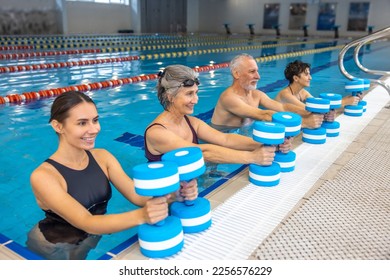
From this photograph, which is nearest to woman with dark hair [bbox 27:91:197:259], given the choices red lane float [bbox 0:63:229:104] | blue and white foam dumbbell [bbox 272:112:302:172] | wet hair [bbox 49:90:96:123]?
wet hair [bbox 49:90:96:123]

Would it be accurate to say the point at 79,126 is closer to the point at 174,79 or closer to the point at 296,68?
the point at 174,79

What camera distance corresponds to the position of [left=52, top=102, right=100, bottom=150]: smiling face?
1.92 meters

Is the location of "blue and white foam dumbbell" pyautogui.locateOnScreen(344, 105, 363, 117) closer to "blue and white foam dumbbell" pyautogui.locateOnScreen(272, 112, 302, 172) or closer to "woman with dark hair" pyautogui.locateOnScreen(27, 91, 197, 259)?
"blue and white foam dumbbell" pyautogui.locateOnScreen(272, 112, 302, 172)

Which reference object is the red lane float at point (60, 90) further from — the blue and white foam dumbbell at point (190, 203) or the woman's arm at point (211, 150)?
the blue and white foam dumbbell at point (190, 203)

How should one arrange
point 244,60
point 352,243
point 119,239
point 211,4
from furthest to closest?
point 211,4, point 244,60, point 119,239, point 352,243

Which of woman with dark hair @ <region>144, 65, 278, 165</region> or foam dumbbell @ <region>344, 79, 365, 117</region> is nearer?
woman with dark hair @ <region>144, 65, 278, 165</region>

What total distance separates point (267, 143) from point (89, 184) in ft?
3.84

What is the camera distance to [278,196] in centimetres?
245

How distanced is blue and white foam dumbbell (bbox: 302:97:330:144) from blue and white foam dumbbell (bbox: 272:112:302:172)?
68cm

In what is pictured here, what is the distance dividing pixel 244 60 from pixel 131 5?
2260cm

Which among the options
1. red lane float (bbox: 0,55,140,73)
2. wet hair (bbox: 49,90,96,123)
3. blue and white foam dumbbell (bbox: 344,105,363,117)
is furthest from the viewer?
red lane float (bbox: 0,55,140,73)

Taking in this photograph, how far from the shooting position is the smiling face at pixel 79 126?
6.31ft
